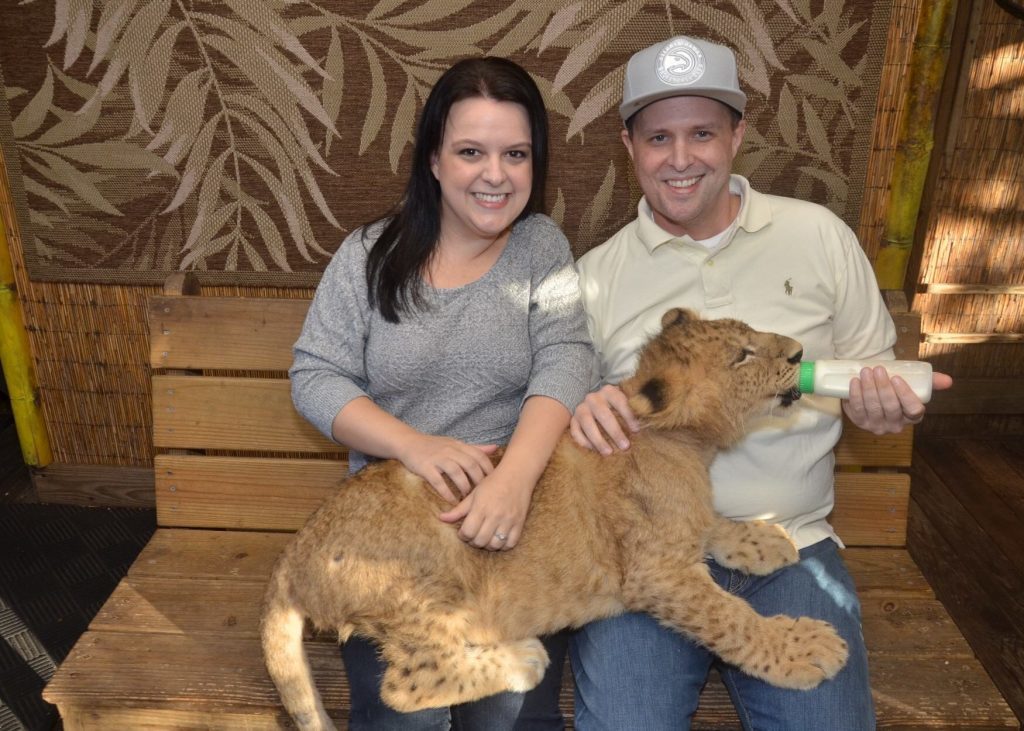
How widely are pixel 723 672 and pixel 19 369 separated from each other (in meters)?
3.64

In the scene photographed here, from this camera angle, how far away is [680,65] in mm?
2391

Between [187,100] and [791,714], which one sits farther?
[187,100]

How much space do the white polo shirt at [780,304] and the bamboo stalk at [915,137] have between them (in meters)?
1.25

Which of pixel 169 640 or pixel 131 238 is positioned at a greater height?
pixel 131 238

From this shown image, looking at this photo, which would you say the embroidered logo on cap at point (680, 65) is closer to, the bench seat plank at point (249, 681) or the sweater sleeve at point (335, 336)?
the sweater sleeve at point (335, 336)

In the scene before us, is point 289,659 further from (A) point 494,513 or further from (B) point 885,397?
(B) point 885,397

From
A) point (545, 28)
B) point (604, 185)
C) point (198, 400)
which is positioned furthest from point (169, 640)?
point (545, 28)

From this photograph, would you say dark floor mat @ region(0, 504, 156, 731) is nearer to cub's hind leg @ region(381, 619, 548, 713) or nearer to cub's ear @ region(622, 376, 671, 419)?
cub's hind leg @ region(381, 619, 548, 713)

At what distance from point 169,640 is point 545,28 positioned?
259 centimetres

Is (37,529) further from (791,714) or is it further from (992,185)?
(992,185)

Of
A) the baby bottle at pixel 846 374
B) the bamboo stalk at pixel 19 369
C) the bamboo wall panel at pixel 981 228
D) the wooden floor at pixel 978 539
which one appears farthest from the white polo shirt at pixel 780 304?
the bamboo stalk at pixel 19 369

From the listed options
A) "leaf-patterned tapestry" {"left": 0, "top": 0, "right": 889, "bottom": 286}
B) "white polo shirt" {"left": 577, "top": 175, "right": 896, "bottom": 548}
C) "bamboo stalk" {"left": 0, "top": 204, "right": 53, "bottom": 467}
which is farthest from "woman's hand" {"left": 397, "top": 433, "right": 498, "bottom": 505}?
"bamboo stalk" {"left": 0, "top": 204, "right": 53, "bottom": 467}

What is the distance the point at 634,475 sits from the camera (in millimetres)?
2467

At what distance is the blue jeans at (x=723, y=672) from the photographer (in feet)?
7.23
